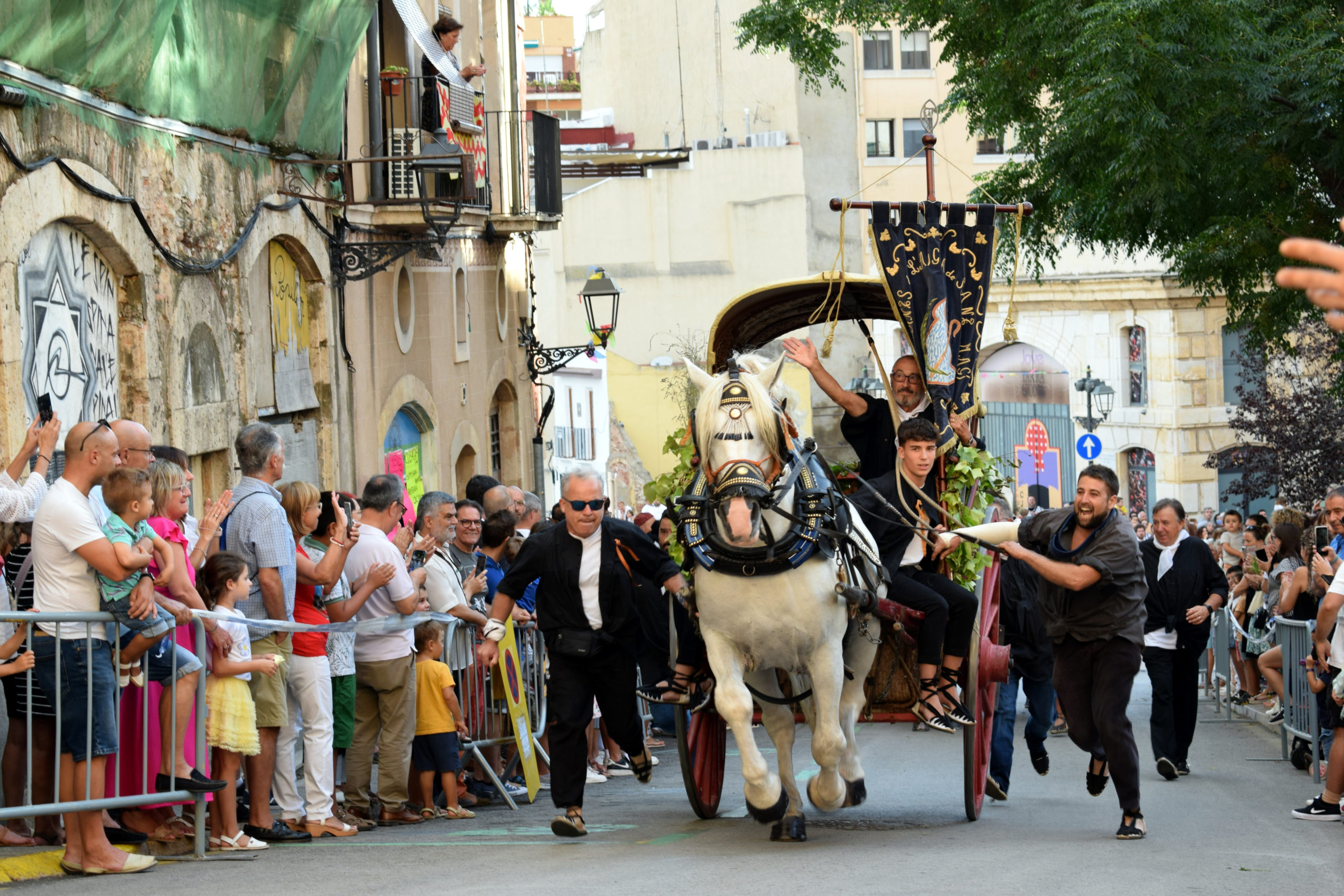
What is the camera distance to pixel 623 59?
4684cm

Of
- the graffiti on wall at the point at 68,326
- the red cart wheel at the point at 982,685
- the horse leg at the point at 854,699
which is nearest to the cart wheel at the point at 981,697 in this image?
the red cart wheel at the point at 982,685

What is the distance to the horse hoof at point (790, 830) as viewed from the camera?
8109 mm

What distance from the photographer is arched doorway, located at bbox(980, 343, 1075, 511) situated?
43188 mm

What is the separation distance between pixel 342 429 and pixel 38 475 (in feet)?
27.9

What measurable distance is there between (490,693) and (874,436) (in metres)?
2.87

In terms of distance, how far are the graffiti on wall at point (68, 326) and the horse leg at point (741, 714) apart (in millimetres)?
4081

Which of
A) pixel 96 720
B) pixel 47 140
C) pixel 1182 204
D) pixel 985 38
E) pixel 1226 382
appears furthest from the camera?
pixel 1226 382

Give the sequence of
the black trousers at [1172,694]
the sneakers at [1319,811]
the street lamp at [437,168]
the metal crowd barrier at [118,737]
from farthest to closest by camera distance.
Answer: the street lamp at [437,168]
the black trousers at [1172,694]
the sneakers at [1319,811]
the metal crowd barrier at [118,737]

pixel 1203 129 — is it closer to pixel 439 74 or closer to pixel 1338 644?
pixel 1338 644

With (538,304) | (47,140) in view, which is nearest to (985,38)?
(47,140)

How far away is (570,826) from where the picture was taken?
833 cm

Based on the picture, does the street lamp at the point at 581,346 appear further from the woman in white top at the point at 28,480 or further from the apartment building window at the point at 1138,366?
the apartment building window at the point at 1138,366

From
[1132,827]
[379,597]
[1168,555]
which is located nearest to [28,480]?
[379,597]

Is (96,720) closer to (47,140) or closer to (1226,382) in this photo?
(47,140)
